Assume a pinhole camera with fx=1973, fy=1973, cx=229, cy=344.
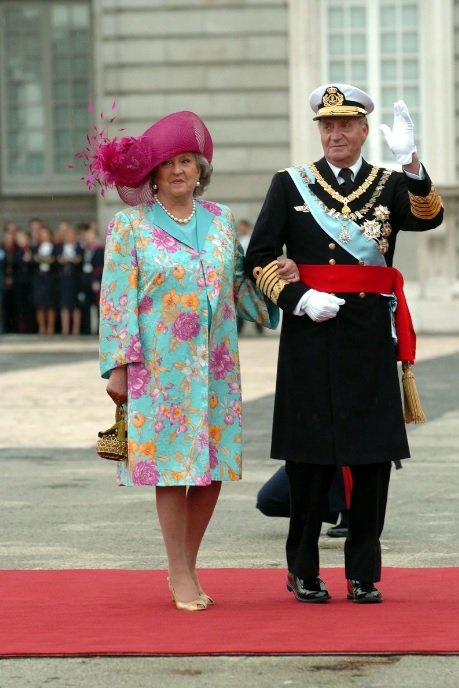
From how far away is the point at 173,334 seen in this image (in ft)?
21.9

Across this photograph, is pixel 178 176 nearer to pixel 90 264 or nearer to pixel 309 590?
pixel 309 590

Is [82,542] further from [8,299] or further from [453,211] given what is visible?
[8,299]

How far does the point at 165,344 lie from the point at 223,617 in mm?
940

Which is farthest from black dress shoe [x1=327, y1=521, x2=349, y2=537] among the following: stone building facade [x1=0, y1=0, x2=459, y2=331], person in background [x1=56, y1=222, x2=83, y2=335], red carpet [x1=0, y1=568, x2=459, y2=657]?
person in background [x1=56, y1=222, x2=83, y2=335]

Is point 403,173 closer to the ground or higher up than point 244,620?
higher up

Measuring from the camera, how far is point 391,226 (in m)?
6.83

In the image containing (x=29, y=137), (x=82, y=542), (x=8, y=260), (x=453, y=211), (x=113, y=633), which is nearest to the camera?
(x=113, y=633)

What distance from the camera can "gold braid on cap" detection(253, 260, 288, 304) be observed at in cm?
669

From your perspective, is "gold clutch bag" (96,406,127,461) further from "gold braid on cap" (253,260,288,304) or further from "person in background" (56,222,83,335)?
"person in background" (56,222,83,335)

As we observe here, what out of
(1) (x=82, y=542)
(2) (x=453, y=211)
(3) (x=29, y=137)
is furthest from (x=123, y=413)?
(3) (x=29, y=137)

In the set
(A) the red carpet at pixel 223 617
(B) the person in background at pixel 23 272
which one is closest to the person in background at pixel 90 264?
(B) the person in background at pixel 23 272

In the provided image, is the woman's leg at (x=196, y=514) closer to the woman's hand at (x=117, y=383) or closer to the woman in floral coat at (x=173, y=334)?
the woman in floral coat at (x=173, y=334)

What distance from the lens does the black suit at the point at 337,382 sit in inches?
264

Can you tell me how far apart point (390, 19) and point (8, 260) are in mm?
6049
